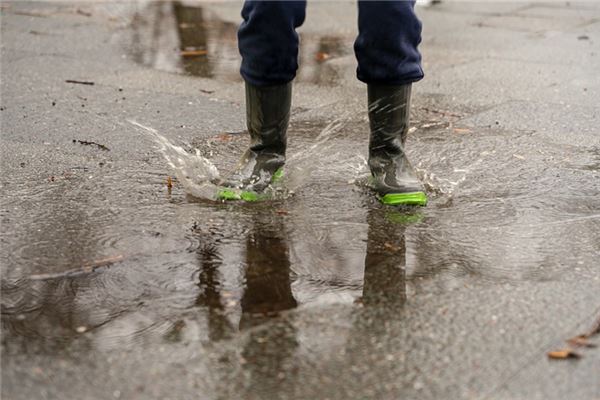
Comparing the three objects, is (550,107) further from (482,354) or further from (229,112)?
(482,354)

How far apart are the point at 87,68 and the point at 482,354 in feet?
12.9

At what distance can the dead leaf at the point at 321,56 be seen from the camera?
5.77 meters

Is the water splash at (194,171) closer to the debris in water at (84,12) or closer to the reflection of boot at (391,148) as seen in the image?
the reflection of boot at (391,148)

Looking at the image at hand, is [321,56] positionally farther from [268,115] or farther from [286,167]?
[268,115]

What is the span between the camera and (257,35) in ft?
10.0

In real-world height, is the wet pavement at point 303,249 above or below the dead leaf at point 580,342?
below

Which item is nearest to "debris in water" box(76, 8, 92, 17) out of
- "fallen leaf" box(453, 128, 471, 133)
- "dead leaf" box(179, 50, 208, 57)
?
"dead leaf" box(179, 50, 208, 57)

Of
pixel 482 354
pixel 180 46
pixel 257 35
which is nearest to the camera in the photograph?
pixel 482 354

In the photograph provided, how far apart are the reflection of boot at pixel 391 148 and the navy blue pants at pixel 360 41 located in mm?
60

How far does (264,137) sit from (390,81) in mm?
492

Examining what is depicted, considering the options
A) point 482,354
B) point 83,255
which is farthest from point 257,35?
point 482,354

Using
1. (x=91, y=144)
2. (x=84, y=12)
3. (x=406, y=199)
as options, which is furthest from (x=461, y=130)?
(x=84, y=12)

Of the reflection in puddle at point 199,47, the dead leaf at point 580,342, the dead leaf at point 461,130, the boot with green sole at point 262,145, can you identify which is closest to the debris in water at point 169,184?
the boot with green sole at point 262,145

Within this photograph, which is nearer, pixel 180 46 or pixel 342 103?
pixel 342 103
